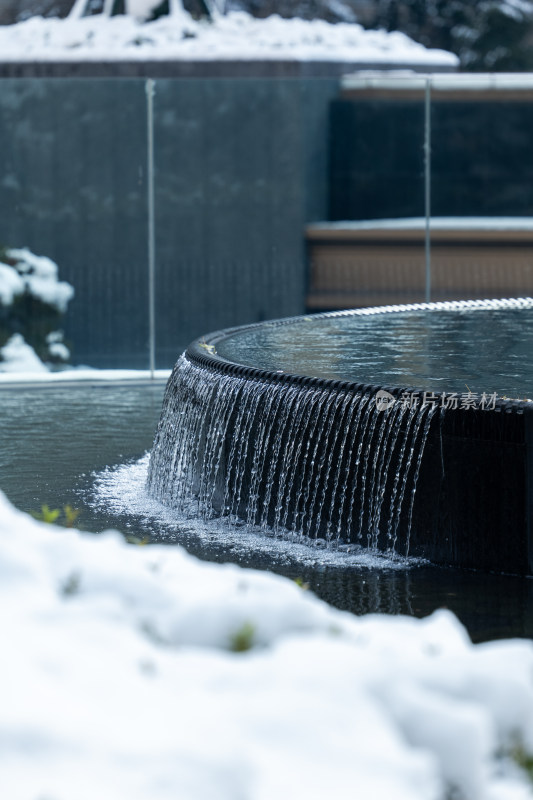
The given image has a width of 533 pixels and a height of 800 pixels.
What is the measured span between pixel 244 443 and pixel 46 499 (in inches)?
38.9

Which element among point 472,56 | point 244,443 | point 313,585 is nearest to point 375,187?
point 244,443

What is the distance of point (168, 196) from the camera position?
10781mm

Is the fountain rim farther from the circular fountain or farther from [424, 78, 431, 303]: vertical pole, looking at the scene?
[424, 78, 431, 303]: vertical pole

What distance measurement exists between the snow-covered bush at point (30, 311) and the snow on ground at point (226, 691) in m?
8.02

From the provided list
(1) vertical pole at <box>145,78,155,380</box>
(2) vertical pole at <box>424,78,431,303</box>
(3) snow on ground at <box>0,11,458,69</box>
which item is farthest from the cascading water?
(3) snow on ground at <box>0,11,458,69</box>

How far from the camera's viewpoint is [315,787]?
2029 millimetres

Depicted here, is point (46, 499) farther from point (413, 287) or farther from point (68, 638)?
point (413, 287)

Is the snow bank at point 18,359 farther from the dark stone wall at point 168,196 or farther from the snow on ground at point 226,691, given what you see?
the snow on ground at point 226,691

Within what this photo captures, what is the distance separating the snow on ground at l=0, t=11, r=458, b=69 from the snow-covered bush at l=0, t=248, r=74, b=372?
276 centimetres

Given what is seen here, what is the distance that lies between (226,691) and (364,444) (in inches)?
121

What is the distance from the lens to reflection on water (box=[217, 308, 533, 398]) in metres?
5.67

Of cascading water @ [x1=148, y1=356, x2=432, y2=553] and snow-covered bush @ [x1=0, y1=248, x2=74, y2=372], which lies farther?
snow-covered bush @ [x1=0, y1=248, x2=74, y2=372]

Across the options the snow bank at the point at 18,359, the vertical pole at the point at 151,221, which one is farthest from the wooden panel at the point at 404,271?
the snow bank at the point at 18,359

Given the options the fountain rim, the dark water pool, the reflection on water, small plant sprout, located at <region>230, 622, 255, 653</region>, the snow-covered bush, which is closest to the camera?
small plant sprout, located at <region>230, 622, 255, 653</region>
